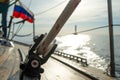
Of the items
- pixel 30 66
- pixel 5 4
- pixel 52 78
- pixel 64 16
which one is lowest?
pixel 52 78

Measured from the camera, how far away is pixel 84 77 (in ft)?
41.7

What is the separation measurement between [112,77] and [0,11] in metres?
31.4

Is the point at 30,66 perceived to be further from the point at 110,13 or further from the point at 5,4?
the point at 5,4

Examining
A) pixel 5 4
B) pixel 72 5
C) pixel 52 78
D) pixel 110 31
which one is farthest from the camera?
pixel 5 4

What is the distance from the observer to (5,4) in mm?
37219

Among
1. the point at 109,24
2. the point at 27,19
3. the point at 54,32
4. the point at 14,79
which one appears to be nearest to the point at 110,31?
the point at 109,24

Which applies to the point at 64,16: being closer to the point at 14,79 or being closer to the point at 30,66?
the point at 30,66

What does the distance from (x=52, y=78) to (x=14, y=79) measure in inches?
96.3

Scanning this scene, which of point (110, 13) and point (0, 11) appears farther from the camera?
point (0, 11)

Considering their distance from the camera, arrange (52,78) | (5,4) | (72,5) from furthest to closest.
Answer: (5,4)
(52,78)
(72,5)

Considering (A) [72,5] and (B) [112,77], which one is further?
(B) [112,77]

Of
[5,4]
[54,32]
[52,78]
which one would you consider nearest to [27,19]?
[5,4]

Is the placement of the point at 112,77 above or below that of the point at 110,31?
below

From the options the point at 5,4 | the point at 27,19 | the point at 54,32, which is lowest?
the point at 54,32
